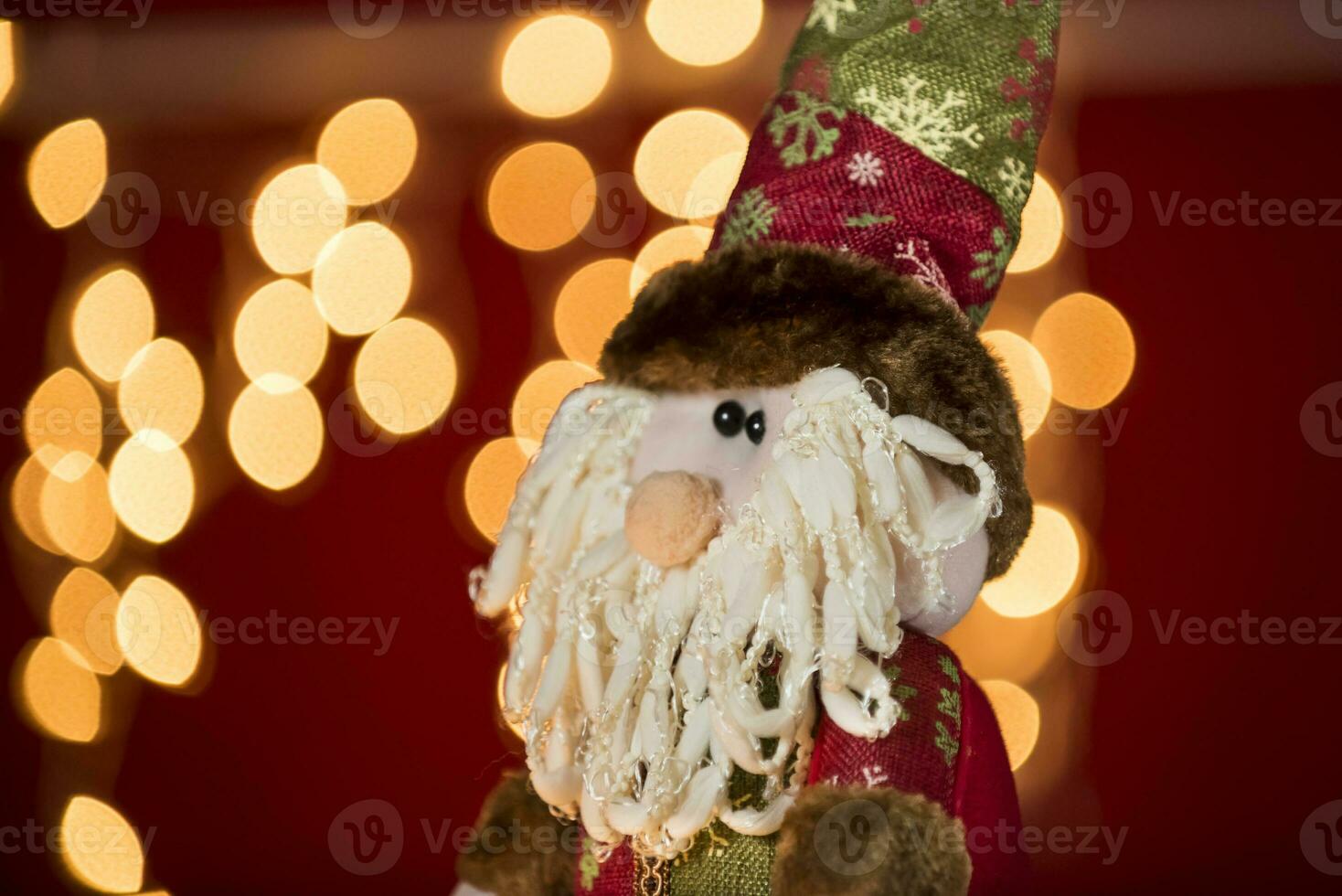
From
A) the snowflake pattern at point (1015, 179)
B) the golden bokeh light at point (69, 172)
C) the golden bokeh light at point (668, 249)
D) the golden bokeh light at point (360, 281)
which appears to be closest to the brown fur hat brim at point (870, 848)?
the snowflake pattern at point (1015, 179)

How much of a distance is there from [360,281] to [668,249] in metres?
0.51

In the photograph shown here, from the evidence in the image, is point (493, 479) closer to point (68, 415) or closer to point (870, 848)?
point (68, 415)

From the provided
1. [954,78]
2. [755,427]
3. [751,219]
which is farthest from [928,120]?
[755,427]

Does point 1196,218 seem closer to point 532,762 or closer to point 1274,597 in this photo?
point 1274,597

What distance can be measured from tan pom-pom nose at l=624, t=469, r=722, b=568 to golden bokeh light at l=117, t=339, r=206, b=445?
138cm

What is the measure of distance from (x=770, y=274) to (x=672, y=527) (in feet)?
0.65

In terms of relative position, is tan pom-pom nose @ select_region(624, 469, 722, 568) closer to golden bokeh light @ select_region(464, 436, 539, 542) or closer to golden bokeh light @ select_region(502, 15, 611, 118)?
golden bokeh light @ select_region(464, 436, 539, 542)

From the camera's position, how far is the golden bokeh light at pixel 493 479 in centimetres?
200

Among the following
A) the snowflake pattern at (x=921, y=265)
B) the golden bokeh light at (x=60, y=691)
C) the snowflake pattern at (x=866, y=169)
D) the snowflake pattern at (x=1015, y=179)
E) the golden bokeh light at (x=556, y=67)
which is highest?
the golden bokeh light at (x=556, y=67)

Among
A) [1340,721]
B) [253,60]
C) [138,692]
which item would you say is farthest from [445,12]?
[1340,721]

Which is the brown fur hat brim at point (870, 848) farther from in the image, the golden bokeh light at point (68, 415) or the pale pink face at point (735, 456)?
the golden bokeh light at point (68, 415)

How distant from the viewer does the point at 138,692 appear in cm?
204

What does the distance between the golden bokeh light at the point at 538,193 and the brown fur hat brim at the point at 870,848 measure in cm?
138

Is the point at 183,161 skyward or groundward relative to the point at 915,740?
skyward
